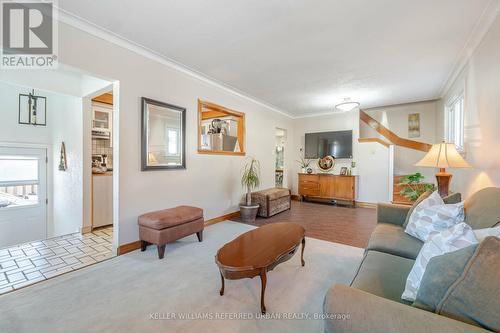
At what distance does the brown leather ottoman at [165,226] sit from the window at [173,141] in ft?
2.95

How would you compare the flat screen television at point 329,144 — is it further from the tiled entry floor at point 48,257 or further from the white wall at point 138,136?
the tiled entry floor at point 48,257

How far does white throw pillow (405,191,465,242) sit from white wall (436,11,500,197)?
2.32ft

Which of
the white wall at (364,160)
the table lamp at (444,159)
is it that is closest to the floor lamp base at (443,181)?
the table lamp at (444,159)

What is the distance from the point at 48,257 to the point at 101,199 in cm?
134

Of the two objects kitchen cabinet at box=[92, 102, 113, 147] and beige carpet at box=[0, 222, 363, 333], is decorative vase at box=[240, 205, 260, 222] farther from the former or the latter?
kitchen cabinet at box=[92, 102, 113, 147]

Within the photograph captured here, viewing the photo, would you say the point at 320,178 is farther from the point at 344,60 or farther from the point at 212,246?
the point at 212,246

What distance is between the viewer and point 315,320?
5.32 feet

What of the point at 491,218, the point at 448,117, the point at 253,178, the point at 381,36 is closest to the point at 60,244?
the point at 253,178

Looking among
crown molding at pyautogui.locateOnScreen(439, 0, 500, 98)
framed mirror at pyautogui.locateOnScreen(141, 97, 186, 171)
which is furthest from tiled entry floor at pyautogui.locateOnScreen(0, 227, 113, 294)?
crown molding at pyautogui.locateOnScreen(439, 0, 500, 98)

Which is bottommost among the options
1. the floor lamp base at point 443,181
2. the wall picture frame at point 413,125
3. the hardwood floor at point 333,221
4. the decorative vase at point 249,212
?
the hardwood floor at point 333,221

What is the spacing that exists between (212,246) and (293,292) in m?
1.36

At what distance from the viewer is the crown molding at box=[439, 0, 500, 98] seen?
6.76ft

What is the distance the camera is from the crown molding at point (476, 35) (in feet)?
6.76

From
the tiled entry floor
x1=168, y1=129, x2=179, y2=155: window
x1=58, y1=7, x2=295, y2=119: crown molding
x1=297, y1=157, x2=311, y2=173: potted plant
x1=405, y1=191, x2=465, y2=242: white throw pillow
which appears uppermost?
x1=58, y1=7, x2=295, y2=119: crown molding
